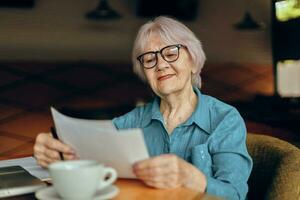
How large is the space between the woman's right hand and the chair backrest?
497 mm

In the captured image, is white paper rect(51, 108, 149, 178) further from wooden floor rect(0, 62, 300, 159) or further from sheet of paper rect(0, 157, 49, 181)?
wooden floor rect(0, 62, 300, 159)

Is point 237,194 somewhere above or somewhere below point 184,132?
below

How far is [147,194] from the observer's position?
3.12 feet

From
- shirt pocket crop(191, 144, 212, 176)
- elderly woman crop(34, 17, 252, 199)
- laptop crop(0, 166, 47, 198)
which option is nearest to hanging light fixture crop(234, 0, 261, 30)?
elderly woman crop(34, 17, 252, 199)

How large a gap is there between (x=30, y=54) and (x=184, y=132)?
12.6 feet

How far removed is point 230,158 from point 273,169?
0.18 m

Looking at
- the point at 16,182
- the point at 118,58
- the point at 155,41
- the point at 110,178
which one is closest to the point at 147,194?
the point at 110,178

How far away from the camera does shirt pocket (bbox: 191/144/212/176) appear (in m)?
1.25

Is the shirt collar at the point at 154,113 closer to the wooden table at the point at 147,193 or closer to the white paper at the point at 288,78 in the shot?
the wooden table at the point at 147,193

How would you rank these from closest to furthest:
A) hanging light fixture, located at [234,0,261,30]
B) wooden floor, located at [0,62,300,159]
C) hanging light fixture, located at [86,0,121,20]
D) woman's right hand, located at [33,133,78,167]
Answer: woman's right hand, located at [33,133,78,167] → wooden floor, located at [0,62,300,159] → hanging light fixture, located at [86,0,121,20] → hanging light fixture, located at [234,0,261,30]

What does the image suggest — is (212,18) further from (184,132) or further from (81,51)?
(184,132)

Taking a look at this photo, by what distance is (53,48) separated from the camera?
5023mm

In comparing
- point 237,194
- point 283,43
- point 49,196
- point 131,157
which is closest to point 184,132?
point 237,194

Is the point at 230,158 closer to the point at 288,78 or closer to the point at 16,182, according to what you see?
the point at 16,182
